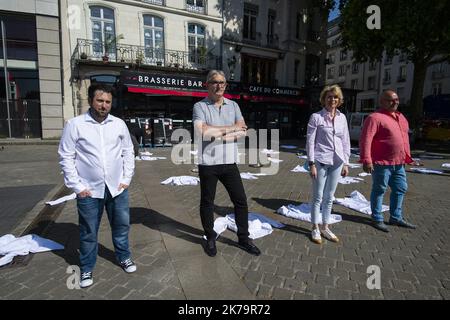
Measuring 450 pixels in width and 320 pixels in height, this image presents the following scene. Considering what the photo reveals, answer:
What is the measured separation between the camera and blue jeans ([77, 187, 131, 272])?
2803 millimetres

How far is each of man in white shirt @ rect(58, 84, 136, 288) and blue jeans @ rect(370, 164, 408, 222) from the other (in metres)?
3.39

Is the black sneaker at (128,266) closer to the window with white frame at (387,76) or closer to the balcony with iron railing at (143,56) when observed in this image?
the balcony with iron railing at (143,56)

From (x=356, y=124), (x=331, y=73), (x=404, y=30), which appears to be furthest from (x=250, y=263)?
(x=331, y=73)

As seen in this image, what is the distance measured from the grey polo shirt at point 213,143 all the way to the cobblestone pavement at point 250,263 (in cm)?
110

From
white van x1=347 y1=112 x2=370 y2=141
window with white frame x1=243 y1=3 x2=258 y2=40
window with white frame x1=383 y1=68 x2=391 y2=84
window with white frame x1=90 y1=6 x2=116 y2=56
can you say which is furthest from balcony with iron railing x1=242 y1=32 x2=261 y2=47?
window with white frame x1=383 y1=68 x2=391 y2=84

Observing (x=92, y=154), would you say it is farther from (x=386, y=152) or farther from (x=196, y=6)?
(x=196, y=6)

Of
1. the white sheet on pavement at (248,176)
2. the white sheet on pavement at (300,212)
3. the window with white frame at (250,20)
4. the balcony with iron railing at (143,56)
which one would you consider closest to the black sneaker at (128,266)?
the white sheet on pavement at (300,212)

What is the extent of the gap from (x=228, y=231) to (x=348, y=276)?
1672mm

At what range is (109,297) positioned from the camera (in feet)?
8.76

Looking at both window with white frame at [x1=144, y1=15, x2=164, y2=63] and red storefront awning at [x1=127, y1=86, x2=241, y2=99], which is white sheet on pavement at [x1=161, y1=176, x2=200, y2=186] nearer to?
red storefront awning at [x1=127, y1=86, x2=241, y2=99]

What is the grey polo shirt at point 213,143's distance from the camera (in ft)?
10.8

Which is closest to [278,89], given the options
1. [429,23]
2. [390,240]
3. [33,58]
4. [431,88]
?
[429,23]

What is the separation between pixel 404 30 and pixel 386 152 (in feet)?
42.9

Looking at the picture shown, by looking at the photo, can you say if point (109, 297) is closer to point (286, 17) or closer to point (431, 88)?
point (286, 17)
